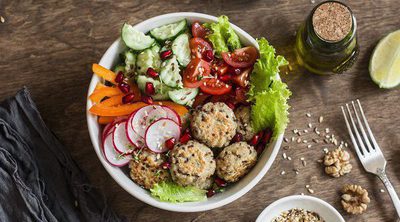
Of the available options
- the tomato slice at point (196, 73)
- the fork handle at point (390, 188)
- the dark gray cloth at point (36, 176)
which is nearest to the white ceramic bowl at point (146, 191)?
the tomato slice at point (196, 73)

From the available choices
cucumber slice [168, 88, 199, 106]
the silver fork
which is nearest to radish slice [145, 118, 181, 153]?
cucumber slice [168, 88, 199, 106]

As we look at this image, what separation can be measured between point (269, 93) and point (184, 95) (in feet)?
1.38

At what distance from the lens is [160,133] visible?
2.93 metres

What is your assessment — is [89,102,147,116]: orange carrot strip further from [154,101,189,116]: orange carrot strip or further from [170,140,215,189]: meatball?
[170,140,215,189]: meatball

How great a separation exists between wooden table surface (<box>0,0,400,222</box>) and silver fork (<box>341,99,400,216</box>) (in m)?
0.04

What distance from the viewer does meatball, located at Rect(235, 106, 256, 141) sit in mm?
3018

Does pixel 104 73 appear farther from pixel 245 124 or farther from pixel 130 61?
pixel 245 124

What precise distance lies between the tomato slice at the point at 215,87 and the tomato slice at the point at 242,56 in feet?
0.36

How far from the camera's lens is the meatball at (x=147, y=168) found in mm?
2941

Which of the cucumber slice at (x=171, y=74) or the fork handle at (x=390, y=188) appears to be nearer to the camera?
the cucumber slice at (x=171, y=74)

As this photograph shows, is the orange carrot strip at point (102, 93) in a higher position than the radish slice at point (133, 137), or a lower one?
higher

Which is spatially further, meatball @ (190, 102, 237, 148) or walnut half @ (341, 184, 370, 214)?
walnut half @ (341, 184, 370, 214)

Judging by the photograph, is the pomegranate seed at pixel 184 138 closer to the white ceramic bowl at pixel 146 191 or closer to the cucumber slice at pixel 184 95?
the cucumber slice at pixel 184 95

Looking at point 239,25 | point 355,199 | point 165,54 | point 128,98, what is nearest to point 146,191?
point 128,98
